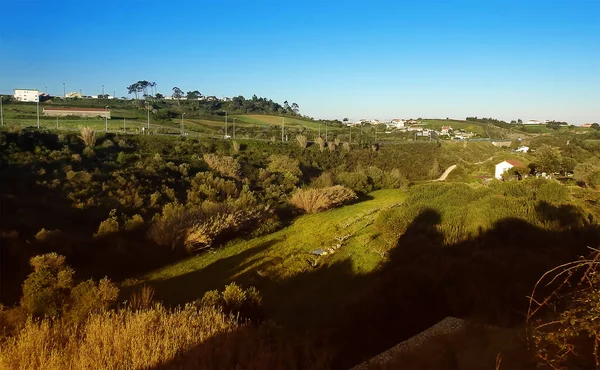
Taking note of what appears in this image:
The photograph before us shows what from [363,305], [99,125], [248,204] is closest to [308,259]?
[363,305]

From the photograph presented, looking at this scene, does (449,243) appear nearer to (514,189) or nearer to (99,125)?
(514,189)

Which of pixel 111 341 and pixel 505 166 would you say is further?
pixel 505 166

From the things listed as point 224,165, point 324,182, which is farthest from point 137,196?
point 324,182

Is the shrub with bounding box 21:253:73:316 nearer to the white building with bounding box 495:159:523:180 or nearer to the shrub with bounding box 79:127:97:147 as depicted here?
the shrub with bounding box 79:127:97:147

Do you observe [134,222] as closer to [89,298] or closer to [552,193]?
[89,298]

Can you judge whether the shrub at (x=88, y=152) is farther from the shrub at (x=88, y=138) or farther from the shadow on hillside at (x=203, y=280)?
the shadow on hillside at (x=203, y=280)

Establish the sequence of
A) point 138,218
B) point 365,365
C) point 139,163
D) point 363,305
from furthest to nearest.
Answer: point 139,163, point 138,218, point 363,305, point 365,365
